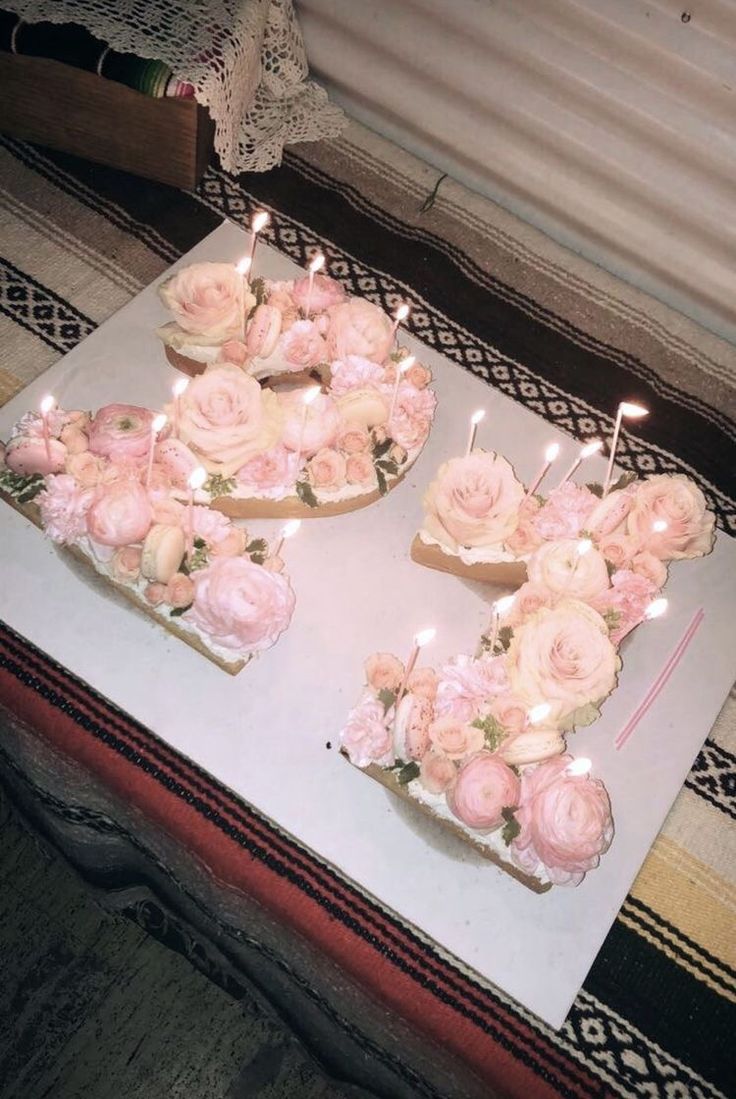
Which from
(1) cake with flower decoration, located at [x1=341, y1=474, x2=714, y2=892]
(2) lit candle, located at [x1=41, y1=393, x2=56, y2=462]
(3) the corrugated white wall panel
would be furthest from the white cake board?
(3) the corrugated white wall panel

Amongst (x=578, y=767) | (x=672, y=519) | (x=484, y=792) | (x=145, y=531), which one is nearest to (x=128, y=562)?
(x=145, y=531)

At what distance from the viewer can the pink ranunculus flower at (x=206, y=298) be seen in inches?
68.0

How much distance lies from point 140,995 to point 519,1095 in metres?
0.94

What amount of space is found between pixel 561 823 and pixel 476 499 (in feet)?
1.96

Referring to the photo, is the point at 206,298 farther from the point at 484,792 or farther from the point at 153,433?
the point at 484,792

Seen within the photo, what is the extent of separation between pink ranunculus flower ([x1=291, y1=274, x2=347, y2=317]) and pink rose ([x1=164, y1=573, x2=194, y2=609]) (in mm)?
701

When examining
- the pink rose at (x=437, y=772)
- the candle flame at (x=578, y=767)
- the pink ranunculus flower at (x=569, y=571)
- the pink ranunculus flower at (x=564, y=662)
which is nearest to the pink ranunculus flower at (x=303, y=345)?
the pink ranunculus flower at (x=569, y=571)

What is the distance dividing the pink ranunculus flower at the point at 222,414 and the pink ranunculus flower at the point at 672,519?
2.55 ft

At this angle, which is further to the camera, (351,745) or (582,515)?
(582,515)

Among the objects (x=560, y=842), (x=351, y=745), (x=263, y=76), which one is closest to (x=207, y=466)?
(x=351, y=745)

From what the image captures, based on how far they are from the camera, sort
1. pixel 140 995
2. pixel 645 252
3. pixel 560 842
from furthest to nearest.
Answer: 1. pixel 645 252
2. pixel 140 995
3. pixel 560 842

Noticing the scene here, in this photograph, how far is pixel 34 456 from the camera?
1.65 m

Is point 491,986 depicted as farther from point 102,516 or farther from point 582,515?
point 102,516

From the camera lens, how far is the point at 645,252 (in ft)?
7.73
